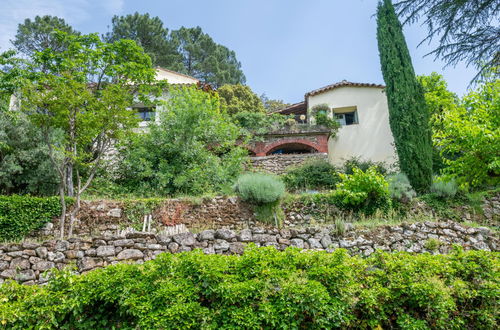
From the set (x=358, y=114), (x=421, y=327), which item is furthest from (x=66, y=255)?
(x=358, y=114)

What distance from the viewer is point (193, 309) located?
3.35 m

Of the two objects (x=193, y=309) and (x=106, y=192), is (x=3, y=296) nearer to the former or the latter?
(x=193, y=309)

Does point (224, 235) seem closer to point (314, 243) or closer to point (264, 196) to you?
point (314, 243)

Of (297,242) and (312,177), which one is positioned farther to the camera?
(312,177)

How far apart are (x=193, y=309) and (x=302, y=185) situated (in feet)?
31.9

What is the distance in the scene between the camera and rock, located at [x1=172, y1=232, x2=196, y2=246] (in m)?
6.93

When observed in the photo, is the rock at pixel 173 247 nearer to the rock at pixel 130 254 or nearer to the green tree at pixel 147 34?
the rock at pixel 130 254

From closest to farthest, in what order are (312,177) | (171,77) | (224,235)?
(224,235) < (312,177) < (171,77)

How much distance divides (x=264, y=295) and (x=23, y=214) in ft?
24.5

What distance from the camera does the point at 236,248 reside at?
22.4ft

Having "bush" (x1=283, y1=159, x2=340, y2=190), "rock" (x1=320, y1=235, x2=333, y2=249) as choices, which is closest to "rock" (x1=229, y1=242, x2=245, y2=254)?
"rock" (x1=320, y1=235, x2=333, y2=249)

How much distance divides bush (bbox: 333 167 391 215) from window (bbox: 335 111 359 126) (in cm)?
1037

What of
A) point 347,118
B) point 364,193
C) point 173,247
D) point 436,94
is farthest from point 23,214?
point 436,94

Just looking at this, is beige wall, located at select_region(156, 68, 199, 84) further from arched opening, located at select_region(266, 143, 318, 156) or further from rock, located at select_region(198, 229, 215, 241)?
rock, located at select_region(198, 229, 215, 241)
